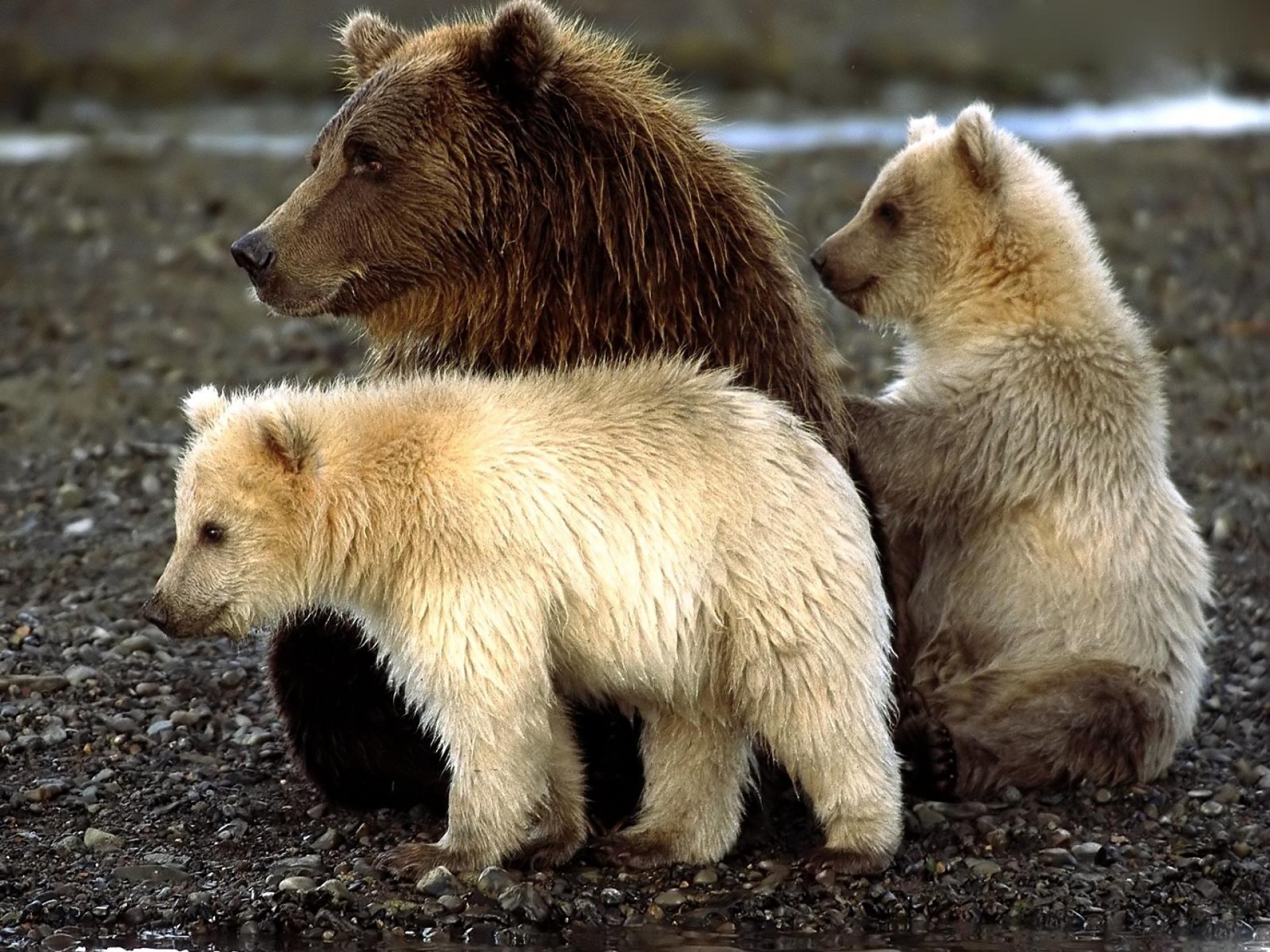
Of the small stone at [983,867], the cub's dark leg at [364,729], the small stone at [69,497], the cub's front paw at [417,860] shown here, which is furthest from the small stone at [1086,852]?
the small stone at [69,497]

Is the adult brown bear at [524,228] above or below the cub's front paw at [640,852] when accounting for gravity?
above

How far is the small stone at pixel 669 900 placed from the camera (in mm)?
5629

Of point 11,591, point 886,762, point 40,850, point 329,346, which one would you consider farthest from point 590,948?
point 329,346

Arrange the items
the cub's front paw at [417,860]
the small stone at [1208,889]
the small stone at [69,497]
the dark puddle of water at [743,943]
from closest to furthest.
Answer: the dark puddle of water at [743,943] → the cub's front paw at [417,860] → the small stone at [1208,889] → the small stone at [69,497]

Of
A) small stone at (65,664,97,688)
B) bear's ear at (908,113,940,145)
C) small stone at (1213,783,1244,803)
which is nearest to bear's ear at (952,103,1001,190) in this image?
bear's ear at (908,113,940,145)

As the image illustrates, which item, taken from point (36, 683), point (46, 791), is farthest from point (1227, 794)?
point (36, 683)

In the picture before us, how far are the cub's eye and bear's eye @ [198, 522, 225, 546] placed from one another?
2861 mm

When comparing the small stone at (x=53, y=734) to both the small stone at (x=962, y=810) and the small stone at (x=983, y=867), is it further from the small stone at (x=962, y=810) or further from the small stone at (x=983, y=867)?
the small stone at (x=983, y=867)

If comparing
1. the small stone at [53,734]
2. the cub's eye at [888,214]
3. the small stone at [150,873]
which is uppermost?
the cub's eye at [888,214]

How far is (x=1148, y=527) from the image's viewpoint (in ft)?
22.2

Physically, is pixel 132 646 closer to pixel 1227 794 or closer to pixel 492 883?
pixel 492 883

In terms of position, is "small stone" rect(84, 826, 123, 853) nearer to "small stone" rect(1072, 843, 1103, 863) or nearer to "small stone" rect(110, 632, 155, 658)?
"small stone" rect(110, 632, 155, 658)

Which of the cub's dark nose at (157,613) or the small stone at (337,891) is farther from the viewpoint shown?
Result: the cub's dark nose at (157,613)

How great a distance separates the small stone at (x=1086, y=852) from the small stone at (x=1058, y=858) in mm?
17
